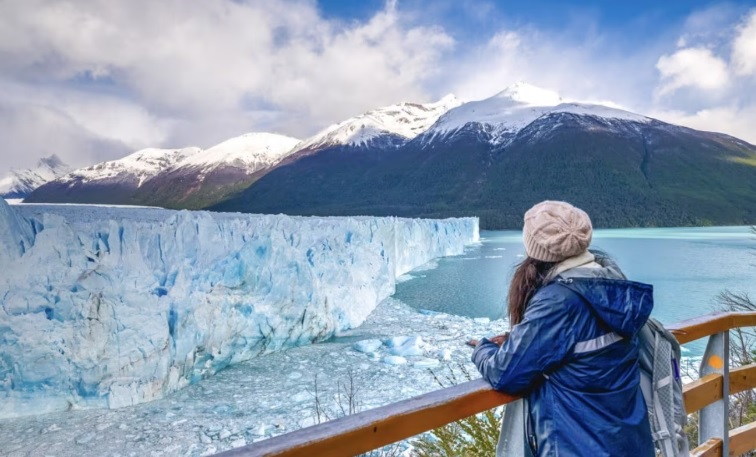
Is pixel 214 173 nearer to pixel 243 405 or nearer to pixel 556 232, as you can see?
pixel 243 405

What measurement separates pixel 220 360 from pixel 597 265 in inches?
291

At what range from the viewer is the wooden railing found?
0.83 meters

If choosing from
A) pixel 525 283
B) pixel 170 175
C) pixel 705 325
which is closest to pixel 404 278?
pixel 705 325

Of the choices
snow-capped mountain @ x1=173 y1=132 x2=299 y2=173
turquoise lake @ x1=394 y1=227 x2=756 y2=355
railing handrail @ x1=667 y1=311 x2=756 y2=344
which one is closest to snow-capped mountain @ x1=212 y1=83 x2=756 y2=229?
snow-capped mountain @ x1=173 y1=132 x2=299 y2=173

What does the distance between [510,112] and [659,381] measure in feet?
442

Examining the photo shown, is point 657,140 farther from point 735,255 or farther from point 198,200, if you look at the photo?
point 198,200

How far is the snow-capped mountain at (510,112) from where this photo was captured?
364 feet

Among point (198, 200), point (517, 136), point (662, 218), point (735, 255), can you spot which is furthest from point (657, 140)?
point (198, 200)

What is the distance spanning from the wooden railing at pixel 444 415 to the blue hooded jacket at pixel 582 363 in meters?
0.10

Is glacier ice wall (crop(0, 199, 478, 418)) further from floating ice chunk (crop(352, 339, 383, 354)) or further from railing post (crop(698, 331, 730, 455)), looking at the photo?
railing post (crop(698, 331, 730, 455))

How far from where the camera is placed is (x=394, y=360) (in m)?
7.55

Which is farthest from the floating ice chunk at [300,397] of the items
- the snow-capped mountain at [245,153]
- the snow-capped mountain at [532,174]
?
the snow-capped mountain at [245,153]

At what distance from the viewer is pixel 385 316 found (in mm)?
11594

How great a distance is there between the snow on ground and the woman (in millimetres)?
2398
